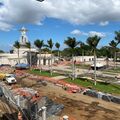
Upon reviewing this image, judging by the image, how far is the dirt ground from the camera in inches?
1266

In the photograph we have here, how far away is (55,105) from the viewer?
29281mm

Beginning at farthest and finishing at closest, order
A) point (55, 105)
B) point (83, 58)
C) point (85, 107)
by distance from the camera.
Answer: point (83, 58) < point (85, 107) < point (55, 105)

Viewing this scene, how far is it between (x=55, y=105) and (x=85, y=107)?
332 inches

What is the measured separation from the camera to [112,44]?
3349 inches

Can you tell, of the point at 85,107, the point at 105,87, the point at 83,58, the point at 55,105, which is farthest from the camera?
the point at 83,58

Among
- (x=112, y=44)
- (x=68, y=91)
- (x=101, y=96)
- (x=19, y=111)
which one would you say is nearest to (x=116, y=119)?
(x=101, y=96)

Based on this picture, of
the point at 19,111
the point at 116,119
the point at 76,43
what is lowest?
the point at 116,119

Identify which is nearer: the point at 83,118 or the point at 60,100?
the point at 83,118

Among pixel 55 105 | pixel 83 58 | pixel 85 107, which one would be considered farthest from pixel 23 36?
pixel 55 105

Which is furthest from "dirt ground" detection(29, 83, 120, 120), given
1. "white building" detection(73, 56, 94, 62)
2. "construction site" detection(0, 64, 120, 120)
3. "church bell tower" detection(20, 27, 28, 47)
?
"church bell tower" detection(20, 27, 28, 47)

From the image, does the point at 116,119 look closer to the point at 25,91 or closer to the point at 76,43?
the point at 25,91

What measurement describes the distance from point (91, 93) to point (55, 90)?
348 inches

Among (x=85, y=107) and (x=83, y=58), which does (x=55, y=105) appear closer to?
(x=85, y=107)

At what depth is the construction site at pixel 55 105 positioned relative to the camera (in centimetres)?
2309
